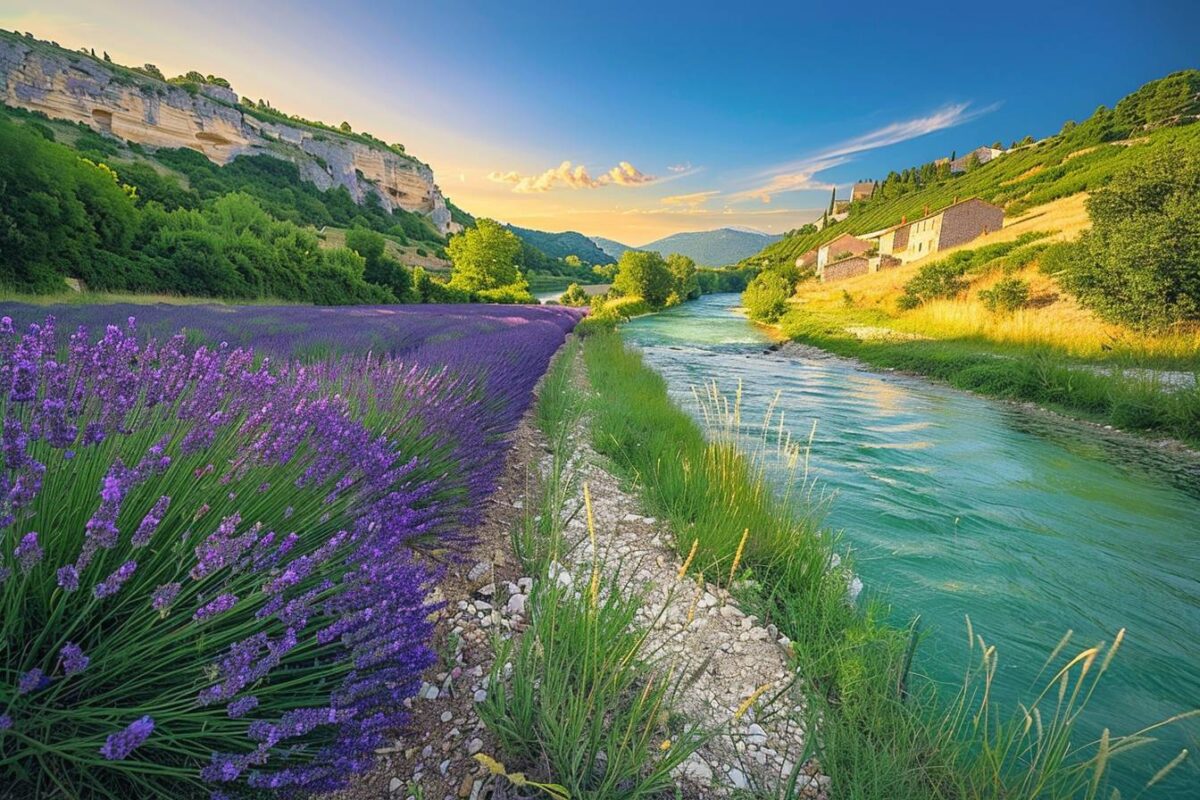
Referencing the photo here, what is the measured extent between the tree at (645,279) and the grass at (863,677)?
46.1 m

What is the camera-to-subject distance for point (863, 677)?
2.09 meters

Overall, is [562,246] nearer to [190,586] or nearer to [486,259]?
[486,259]

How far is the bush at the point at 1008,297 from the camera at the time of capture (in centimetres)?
1719

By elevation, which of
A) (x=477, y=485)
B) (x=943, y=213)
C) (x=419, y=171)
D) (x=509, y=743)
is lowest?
(x=509, y=743)

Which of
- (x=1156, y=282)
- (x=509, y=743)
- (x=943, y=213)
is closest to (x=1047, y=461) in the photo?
(x=509, y=743)

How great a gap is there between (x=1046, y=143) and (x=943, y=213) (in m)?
50.8

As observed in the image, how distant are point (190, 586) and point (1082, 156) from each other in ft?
242

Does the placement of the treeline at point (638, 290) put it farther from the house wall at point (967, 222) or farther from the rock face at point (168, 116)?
the rock face at point (168, 116)

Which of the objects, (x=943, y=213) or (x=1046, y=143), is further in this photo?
(x=1046, y=143)

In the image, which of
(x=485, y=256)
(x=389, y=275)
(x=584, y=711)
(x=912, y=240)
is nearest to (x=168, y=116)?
(x=485, y=256)

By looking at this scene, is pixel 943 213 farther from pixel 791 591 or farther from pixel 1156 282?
pixel 791 591

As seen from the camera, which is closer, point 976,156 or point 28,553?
point 28,553

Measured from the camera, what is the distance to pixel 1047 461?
20.2ft

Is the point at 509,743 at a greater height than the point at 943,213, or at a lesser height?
lesser
